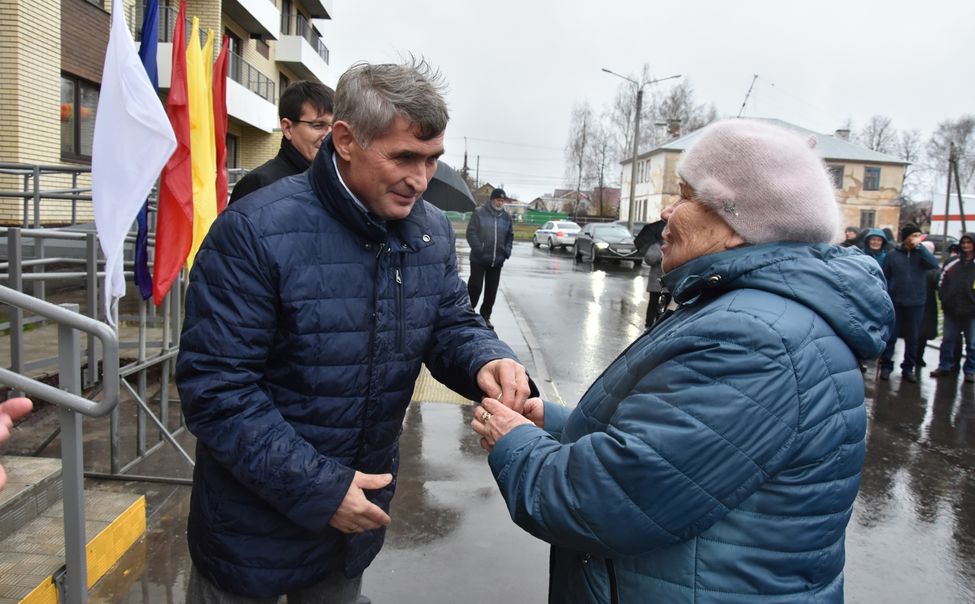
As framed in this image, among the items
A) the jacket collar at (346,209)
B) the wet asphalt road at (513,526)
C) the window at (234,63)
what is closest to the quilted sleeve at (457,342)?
the jacket collar at (346,209)

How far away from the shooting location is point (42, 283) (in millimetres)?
4438

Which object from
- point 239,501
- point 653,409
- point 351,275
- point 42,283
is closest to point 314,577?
point 239,501

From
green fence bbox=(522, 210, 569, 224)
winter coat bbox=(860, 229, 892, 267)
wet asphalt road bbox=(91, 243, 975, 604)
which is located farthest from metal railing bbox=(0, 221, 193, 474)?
green fence bbox=(522, 210, 569, 224)

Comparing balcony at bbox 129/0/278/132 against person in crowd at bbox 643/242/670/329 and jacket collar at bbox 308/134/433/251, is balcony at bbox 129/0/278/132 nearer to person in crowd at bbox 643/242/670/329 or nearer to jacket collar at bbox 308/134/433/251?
person in crowd at bbox 643/242/670/329

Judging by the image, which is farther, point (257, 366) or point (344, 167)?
point (344, 167)

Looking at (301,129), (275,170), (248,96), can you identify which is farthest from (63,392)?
(248,96)

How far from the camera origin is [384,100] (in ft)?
5.83

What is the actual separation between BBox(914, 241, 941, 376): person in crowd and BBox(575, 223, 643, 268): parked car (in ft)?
44.7

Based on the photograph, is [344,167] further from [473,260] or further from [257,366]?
[473,260]

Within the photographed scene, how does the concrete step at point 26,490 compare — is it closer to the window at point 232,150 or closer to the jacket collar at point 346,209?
the jacket collar at point 346,209

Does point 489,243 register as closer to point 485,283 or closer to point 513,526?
point 485,283

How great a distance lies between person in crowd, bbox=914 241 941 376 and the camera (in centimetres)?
864

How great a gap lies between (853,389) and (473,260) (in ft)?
28.7

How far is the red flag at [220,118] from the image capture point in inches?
183
